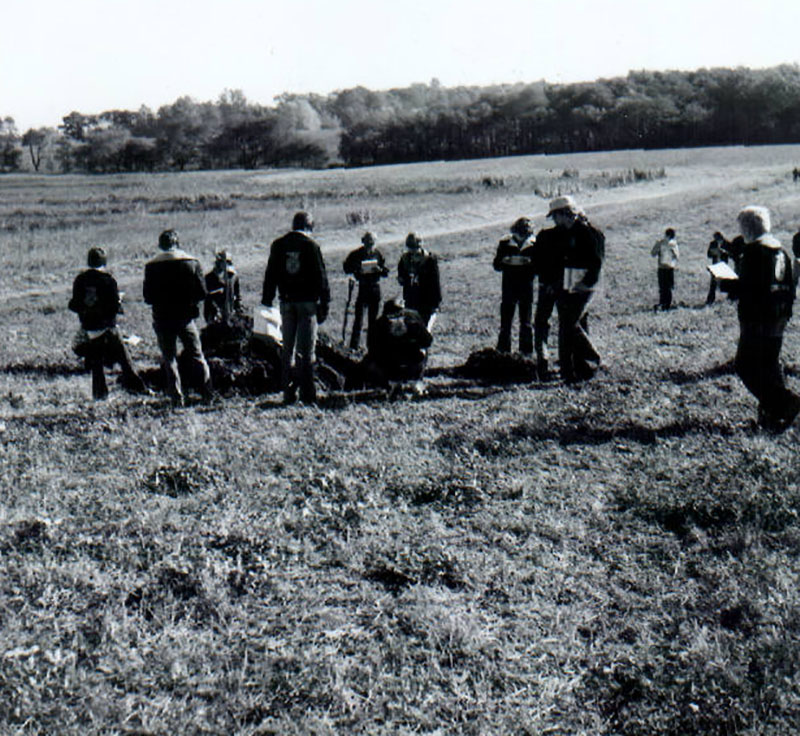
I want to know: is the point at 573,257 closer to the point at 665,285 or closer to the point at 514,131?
the point at 665,285

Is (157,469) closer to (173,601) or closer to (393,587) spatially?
(173,601)

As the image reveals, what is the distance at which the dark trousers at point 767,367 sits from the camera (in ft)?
22.7

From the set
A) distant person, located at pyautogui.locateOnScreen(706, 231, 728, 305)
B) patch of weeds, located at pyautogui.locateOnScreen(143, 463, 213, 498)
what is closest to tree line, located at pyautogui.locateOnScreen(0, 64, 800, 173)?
distant person, located at pyautogui.locateOnScreen(706, 231, 728, 305)

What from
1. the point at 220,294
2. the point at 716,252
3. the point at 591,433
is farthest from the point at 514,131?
the point at 591,433

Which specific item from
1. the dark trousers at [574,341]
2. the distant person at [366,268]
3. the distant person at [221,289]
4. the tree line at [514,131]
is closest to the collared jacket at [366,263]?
the distant person at [366,268]

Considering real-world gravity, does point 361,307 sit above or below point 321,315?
below

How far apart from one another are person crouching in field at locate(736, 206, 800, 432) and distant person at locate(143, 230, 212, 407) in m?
5.09

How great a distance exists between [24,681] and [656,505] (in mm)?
3785

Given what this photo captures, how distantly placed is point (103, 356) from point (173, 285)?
5.85ft

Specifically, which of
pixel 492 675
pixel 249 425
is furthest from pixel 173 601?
pixel 249 425

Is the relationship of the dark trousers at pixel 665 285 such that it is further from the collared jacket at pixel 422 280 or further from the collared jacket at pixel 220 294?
the collared jacket at pixel 220 294

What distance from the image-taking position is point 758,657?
12.9ft

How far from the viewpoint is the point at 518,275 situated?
11.4 m

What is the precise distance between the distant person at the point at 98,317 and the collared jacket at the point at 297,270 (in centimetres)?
200
